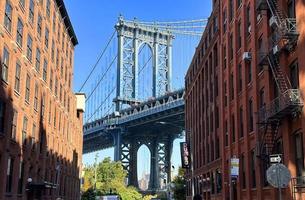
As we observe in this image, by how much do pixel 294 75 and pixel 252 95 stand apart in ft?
29.2

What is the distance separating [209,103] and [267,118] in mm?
30197

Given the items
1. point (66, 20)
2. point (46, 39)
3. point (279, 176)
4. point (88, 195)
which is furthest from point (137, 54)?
point (279, 176)

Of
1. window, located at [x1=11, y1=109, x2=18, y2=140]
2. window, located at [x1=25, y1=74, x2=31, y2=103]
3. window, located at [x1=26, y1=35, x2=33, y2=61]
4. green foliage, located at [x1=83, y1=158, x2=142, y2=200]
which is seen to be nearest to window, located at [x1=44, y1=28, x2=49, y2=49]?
window, located at [x1=26, y1=35, x2=33, y2=61]

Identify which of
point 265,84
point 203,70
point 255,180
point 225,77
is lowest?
point 255,180

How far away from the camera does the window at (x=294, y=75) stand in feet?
96.7

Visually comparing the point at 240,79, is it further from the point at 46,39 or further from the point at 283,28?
the point at 46,39

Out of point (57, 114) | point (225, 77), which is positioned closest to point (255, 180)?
point (225, 77)

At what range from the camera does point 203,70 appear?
6844 cm

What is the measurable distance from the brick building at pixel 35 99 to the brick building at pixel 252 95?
16165 millimetres

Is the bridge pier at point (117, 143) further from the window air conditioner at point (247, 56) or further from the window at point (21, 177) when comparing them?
the window air conditioner at point (247, 56)

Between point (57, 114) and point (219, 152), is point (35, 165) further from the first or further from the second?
point (219, 152)

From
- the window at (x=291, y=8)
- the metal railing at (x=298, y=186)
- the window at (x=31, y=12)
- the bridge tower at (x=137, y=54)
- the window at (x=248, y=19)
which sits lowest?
the metal railing at (x=298, y=186)

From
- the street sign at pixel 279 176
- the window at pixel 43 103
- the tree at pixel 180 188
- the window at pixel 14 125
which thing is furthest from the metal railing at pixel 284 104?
the tree at pixel 180 188

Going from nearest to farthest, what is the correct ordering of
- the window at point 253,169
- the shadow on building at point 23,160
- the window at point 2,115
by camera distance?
1. the window at point 2,115
2. the shadow on building at point 23,160
3. the window at point 253,169
